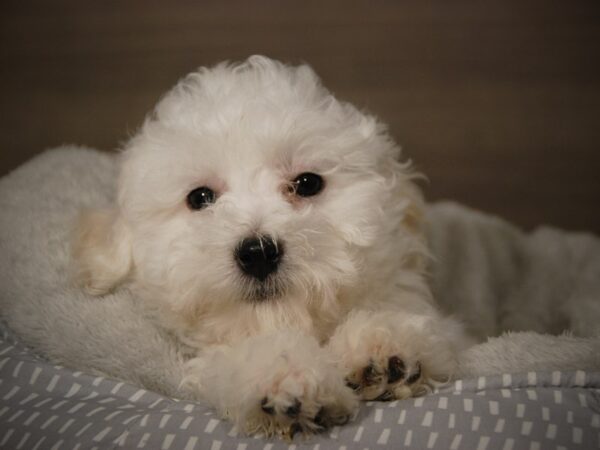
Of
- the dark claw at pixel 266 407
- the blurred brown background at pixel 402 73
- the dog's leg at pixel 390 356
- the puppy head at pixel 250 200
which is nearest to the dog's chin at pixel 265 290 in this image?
the puppy head at pixel 250 200

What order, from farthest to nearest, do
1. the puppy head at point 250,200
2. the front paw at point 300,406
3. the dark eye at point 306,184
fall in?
the dark eye at point 306,184, the puppy head at point 250,200, the front paw at point 300,406

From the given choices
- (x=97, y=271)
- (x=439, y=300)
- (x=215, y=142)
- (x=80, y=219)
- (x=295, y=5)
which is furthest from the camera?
(x=295, y=5)

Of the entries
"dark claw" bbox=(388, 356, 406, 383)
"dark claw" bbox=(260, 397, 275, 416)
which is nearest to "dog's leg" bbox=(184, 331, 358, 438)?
"dark claw" bbox=(260, 397, 275, 416)

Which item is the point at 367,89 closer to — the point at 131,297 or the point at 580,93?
the point at 580,93

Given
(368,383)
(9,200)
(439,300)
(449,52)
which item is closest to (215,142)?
(368,383)

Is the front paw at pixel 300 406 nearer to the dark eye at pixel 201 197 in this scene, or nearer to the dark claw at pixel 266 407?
the dark claw at pixel 266 407

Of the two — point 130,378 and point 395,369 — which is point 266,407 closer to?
point 395,369

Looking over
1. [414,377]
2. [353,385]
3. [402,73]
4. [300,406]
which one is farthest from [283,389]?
[402,73]
